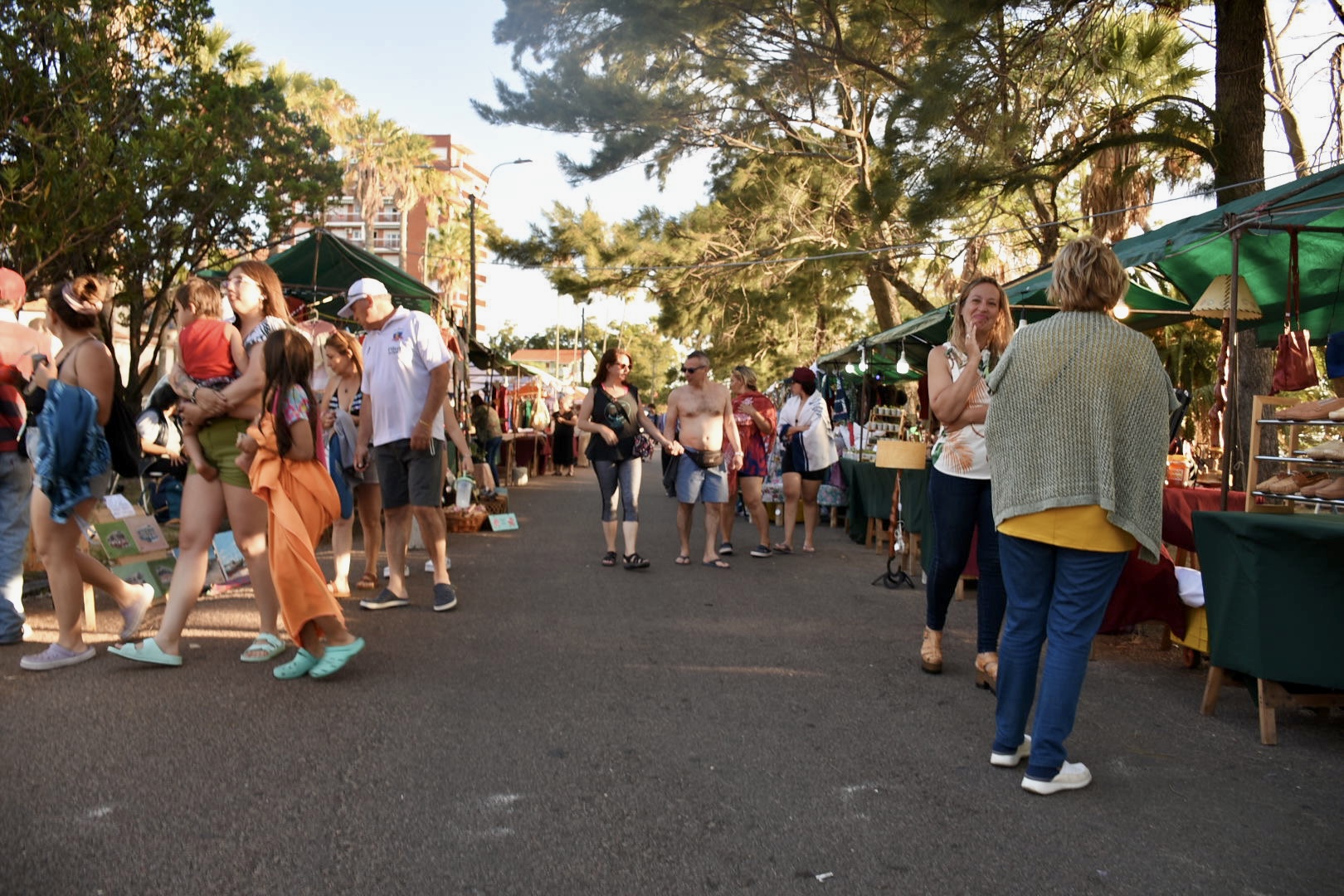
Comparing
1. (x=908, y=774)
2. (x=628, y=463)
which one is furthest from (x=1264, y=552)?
(x=628, y=463)

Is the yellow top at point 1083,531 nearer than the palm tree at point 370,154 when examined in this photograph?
Yes

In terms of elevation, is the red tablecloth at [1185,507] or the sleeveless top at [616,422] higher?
the sleeveless top at [616,422]

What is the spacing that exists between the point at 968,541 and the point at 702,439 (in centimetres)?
392

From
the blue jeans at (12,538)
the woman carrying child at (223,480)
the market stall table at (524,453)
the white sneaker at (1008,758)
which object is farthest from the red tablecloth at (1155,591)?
the market stall table at (524,453)

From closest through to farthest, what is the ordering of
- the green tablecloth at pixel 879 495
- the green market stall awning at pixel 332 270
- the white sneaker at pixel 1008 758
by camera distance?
the white sneaker at pixel 1008 758 → the green tablecloth at pixel 879 495 → the green market stall awning at pixel 332 270

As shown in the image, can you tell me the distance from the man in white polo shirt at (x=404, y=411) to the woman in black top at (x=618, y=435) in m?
2.09

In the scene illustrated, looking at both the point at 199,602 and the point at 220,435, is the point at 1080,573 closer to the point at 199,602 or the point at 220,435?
the point at 220,435

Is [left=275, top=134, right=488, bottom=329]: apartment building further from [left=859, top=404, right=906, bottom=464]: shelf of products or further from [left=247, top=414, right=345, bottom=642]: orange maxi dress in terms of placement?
[left=247, top=414, right=345, bottom=642]: orange maxi dress

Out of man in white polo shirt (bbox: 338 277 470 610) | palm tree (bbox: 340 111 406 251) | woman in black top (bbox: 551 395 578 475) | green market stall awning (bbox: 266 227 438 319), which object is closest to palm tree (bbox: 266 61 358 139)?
palm tree (bbox: 340 111 406 251)

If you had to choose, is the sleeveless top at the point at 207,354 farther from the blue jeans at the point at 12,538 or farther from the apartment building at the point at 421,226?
the apartment building at the point at 421,226

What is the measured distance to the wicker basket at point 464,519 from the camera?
10.7 m

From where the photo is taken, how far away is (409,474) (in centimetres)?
616

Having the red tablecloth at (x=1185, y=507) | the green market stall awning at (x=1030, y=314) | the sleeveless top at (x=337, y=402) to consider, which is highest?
the green market stall awning at (x=1030, y=314)

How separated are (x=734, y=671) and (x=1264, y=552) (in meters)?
2.26
